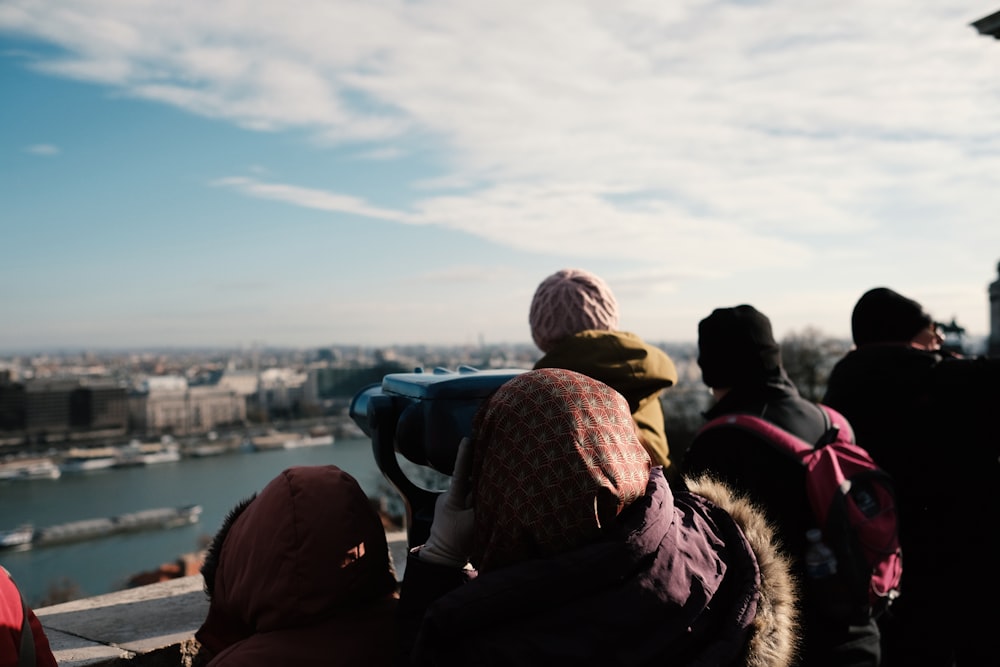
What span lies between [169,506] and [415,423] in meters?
31.6

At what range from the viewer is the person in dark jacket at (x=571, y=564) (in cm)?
79

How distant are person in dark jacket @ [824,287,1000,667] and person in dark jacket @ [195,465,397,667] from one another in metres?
1.32

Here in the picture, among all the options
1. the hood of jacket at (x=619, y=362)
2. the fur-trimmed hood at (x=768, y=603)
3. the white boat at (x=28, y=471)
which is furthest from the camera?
the white boat at (x=28, y=471)

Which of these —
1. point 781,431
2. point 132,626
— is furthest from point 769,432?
point 132,626

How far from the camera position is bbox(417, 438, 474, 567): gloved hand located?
892 mm

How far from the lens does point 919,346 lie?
2.04m

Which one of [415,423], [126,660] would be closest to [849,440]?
[415,423]

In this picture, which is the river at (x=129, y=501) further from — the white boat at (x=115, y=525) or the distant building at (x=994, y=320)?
the distant building at (x=994, y=320)

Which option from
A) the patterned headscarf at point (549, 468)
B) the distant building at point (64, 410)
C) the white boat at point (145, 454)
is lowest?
the white boat at point (145, 454)

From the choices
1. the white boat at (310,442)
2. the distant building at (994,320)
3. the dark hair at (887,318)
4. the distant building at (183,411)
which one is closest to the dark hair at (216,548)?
the dark hair at (887,318)

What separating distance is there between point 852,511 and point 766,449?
169 millimetres

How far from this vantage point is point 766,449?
1.42m

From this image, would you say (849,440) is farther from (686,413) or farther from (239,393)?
(239,393)

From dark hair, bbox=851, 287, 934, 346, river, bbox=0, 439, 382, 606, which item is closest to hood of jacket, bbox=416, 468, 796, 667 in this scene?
dark hair, bbox=851, 287, 934, 346
